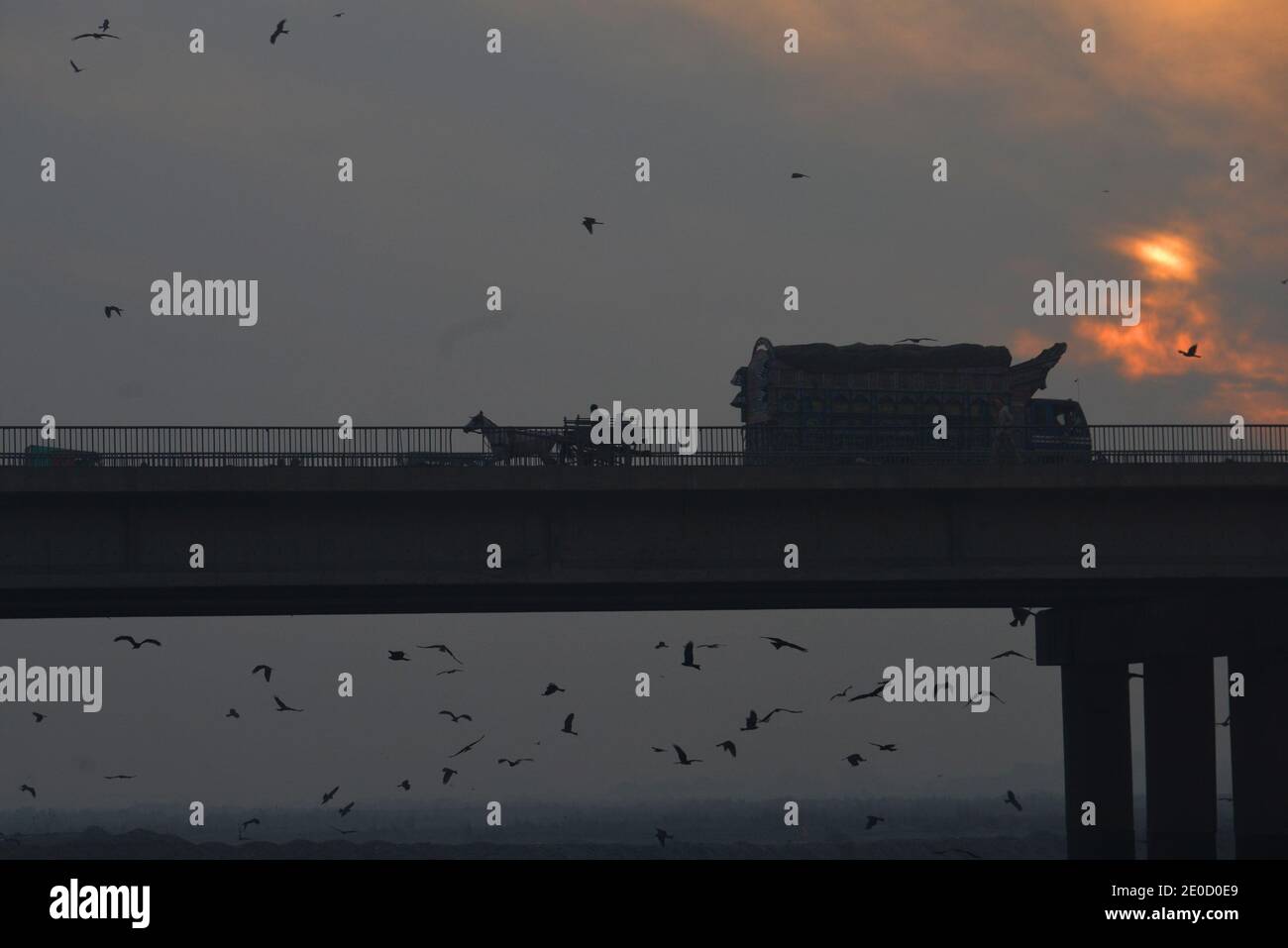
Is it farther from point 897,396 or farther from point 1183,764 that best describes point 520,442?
point 1183,764

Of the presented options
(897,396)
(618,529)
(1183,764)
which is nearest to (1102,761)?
(1183,764)

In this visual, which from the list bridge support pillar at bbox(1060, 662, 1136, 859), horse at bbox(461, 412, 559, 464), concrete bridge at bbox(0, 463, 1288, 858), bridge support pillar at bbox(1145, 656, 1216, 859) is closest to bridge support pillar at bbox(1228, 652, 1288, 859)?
bridge support pillar at bbox(1145, 656, 1216, 859)

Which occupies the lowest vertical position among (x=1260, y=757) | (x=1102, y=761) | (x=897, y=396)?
(x=1102, y=761)

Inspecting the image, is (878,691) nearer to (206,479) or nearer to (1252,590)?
(1252,590)

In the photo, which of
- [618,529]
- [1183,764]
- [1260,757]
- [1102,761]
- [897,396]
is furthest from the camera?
[1102,761]

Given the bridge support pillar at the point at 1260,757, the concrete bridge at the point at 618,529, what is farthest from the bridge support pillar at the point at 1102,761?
the concrete bridge at the point at 618,529
